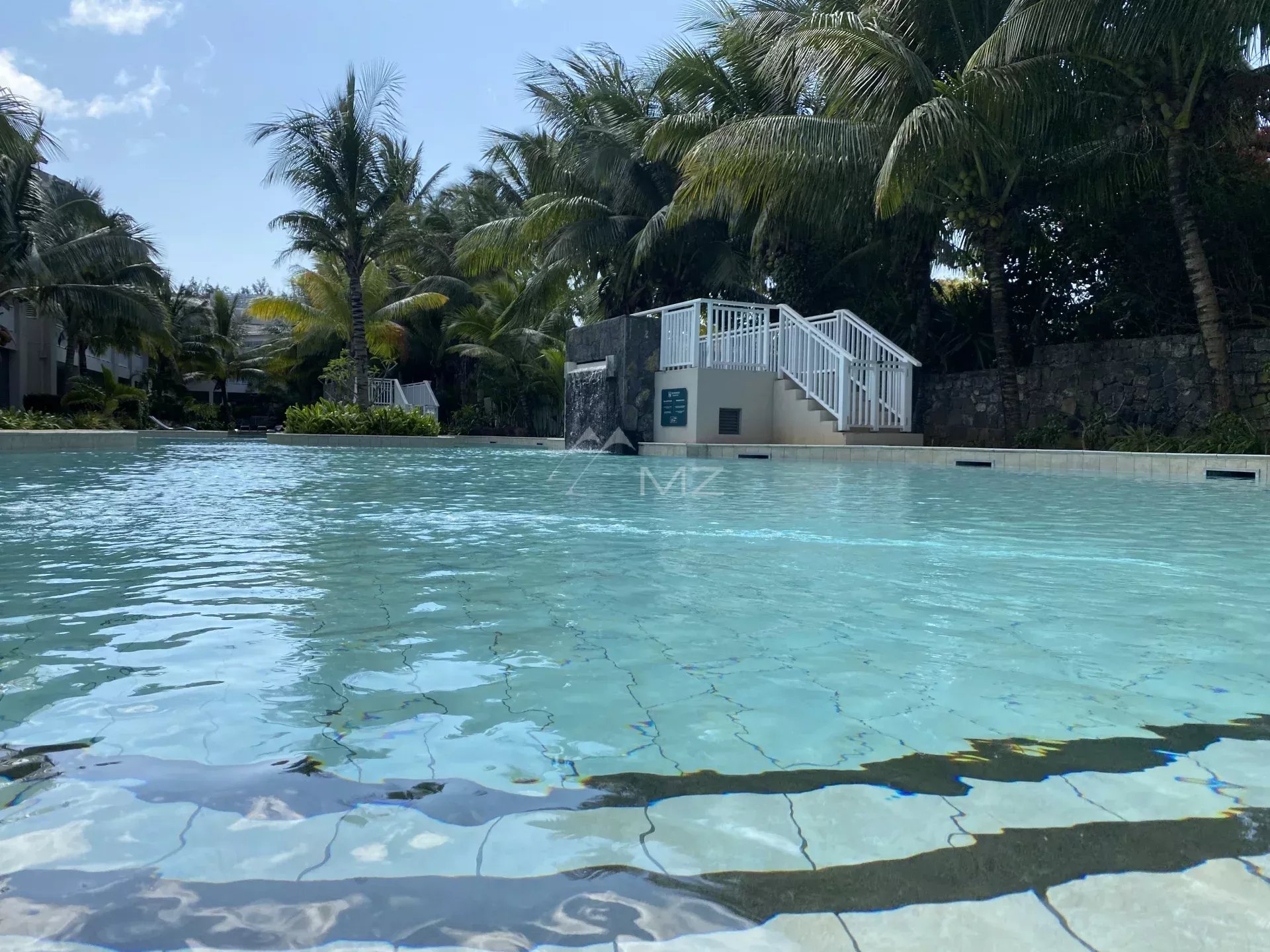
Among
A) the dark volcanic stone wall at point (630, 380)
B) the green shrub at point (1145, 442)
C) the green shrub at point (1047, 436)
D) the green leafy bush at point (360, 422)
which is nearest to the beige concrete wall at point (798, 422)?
the dark volcanic stone wall at point (630, 380)

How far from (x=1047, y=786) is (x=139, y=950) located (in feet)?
5.63

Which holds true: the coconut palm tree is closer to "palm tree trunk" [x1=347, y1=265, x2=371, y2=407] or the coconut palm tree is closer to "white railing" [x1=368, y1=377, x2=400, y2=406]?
"palm tree trunk" [x1=347, y1=265, x2=371, y2=407]

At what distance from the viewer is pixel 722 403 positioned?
57.4ft

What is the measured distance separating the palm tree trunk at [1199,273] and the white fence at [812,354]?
4336mm

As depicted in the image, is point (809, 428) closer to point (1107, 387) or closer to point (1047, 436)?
point (1047, 436)

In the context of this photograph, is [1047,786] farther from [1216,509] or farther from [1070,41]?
[1070,41]

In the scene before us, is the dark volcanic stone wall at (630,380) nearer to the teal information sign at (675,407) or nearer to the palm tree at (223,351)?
the teal information sign at (675,407)

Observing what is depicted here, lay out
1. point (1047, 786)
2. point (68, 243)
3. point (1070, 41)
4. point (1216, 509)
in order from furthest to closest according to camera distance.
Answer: point (68, 243), point (1070, 41), point (1216, 509), point (1047, 786)

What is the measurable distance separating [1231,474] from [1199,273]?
10.2 ft

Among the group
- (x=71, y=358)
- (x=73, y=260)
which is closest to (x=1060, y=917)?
(x=73, y=260)

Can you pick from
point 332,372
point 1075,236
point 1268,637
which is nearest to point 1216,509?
point 1268,637

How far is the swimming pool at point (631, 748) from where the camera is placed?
5.04 feet

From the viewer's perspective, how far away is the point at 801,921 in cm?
149

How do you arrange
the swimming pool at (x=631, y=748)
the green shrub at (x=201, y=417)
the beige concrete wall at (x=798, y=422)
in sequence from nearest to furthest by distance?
1. the swimming pool at (x=631, y=748)
2. the beige concrete wall at (x=798, y=422)
3. the green shrub at (x=201, y=417)
